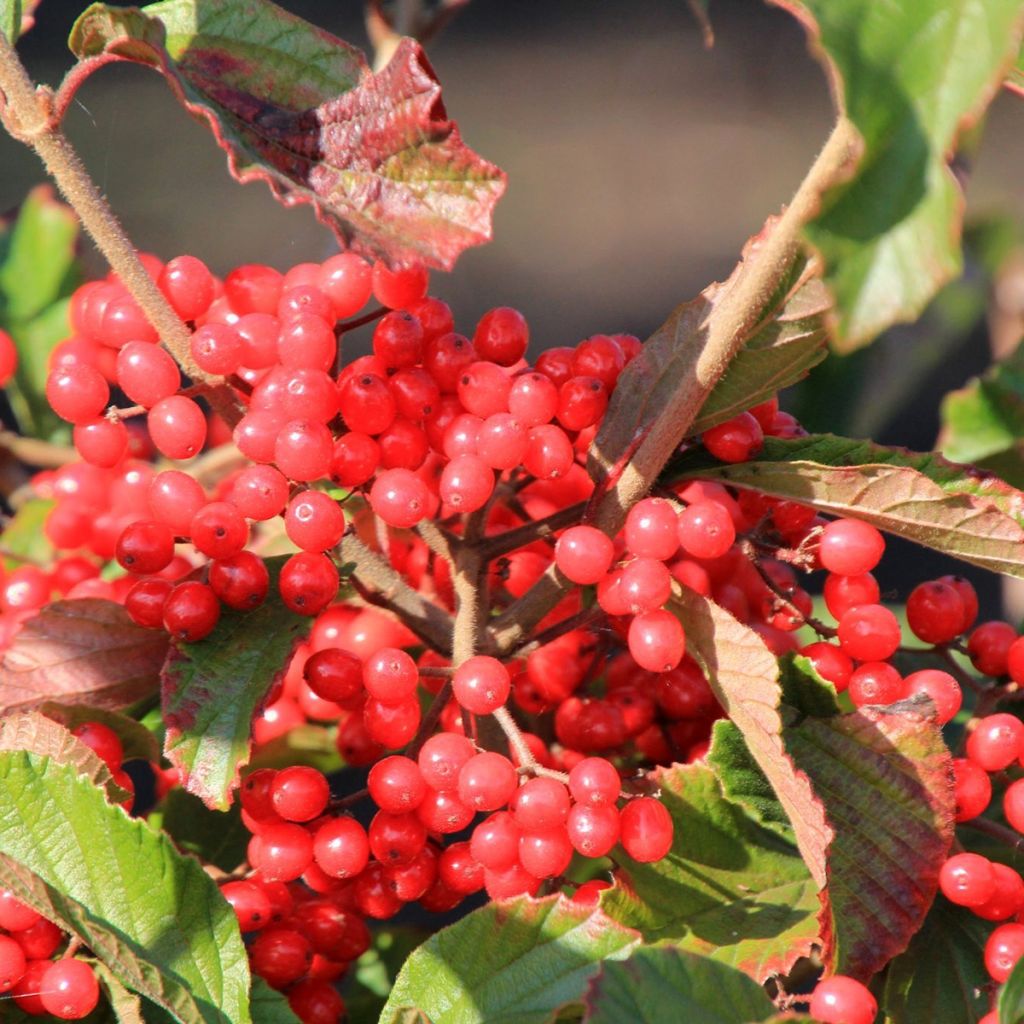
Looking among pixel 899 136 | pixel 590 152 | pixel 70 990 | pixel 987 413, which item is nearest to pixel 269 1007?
→ pixel 70 990

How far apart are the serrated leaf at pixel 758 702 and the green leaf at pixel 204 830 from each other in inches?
17.5

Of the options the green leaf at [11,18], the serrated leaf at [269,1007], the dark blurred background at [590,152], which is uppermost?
the green leaf at [11,18]

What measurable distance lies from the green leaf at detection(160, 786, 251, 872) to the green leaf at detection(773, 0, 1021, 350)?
711 mm

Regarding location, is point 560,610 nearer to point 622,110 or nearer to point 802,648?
point 802,648

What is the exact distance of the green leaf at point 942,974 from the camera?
85cm

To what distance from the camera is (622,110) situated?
6062 mm

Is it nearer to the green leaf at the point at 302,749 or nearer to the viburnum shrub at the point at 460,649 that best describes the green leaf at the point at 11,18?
the viburnum shrub at the point at 460,649

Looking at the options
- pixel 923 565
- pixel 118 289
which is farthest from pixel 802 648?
pixel 923 565

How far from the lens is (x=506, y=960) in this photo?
785 millimetres

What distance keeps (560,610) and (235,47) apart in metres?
0.44

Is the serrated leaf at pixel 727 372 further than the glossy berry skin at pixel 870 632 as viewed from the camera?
No

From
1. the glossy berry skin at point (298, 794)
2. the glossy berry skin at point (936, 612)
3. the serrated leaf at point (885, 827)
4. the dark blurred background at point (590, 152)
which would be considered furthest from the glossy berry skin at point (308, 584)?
the dark blurred background at point (590, 152)

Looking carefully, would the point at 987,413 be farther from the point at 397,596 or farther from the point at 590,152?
the point at 590,152

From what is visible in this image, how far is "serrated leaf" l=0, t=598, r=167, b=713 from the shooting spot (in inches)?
35.6
